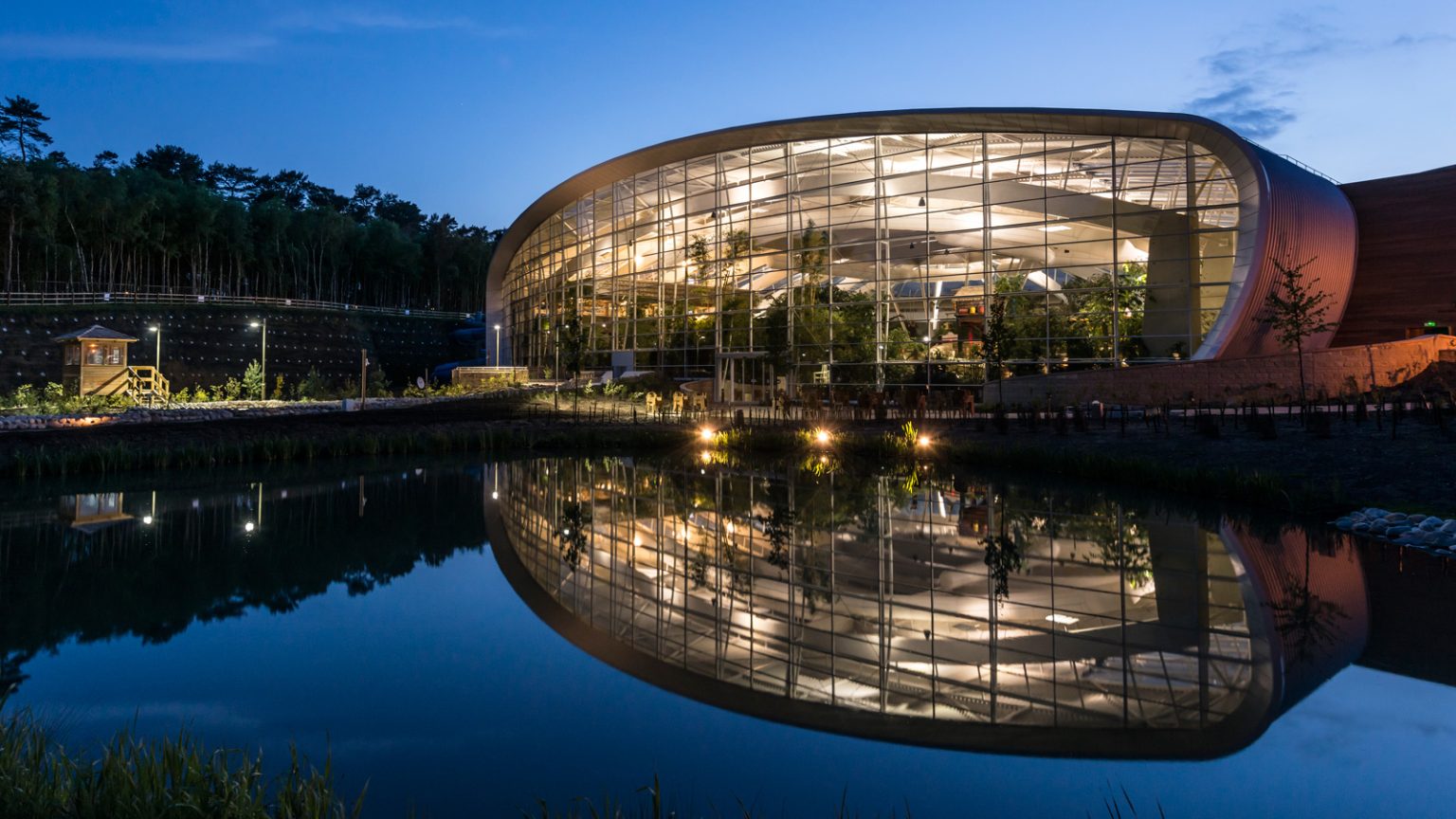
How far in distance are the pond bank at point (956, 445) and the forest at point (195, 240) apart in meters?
40.2

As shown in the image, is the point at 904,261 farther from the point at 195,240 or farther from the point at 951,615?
the point at 195,240

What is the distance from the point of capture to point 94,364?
1262 inches

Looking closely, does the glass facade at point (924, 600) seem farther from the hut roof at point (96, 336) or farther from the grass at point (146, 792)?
the hut roof at point (96, 336)

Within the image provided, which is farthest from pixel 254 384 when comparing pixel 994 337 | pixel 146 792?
pixel 146 792

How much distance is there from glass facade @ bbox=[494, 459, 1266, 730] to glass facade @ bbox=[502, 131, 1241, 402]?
1770 centimetres

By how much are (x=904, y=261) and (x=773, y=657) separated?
30.0 meters

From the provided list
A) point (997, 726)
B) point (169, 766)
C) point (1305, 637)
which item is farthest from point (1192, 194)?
point (169, 766)

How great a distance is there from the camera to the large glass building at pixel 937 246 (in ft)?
97.9

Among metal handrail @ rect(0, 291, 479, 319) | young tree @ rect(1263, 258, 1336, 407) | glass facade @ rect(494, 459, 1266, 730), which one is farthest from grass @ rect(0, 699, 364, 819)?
metal handrail @ rect(0, 291, 479, 319)

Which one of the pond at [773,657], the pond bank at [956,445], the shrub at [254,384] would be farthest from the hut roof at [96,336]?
the pond at [773,657]

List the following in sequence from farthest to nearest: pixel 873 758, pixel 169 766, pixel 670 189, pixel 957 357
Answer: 1. pixel 670 189
2. pixel 957 357
3. pixel 873 758
4. pixel 169 766

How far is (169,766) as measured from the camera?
4250 mm

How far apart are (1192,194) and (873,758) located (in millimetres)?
30247

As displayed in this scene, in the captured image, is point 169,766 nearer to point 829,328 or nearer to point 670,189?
point 829,328
